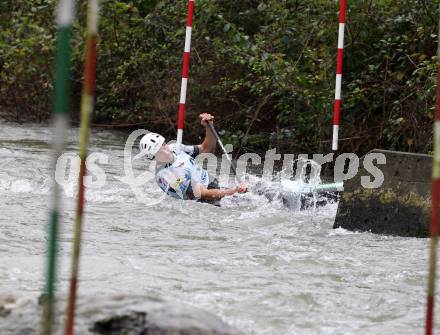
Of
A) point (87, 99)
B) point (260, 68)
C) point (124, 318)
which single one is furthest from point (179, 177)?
point (87, 99)

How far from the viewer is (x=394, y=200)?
740cm

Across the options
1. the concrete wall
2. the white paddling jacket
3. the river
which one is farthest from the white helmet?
the concrete wall

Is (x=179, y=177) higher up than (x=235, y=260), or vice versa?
(x=179, y=177)

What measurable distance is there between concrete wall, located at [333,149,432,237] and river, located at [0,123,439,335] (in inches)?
6.5

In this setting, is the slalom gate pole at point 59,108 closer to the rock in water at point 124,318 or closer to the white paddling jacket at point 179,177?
the rock in water at point 124,318

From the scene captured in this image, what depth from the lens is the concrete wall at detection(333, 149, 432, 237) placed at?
725cm

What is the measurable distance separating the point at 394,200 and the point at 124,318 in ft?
14.0

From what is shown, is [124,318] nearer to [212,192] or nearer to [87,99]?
[87,99]

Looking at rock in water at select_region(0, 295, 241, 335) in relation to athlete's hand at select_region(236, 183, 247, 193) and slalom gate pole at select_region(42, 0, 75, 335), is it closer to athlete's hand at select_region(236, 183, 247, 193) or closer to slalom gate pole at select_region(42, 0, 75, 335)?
slalom gate pole at select_region(42, 0, 75, 335)

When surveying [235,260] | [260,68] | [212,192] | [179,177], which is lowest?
[235,260]

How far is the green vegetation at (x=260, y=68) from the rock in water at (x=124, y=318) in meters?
6.95

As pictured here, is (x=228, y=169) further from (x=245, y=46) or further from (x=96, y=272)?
(x=96, y=272)

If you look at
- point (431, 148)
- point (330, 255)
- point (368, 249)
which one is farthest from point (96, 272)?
point (431, 148)

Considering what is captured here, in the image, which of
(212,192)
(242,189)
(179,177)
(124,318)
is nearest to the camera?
(124,318)
